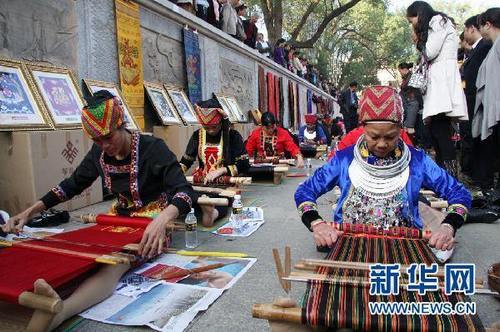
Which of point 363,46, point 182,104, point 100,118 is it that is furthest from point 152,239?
point 363,46

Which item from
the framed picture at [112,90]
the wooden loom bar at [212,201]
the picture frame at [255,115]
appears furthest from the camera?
the picture frame at [255,115]

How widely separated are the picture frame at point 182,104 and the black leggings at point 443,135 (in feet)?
13.9

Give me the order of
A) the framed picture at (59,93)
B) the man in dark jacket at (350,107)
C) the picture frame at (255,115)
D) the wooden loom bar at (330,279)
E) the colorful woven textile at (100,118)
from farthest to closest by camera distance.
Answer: the picture frame at (255,115)
the man in dark jacket at (350,107)
the framed picture at (59,93)
the colorful woven textile at (100,118)
the wooden loom bar at (330,279)

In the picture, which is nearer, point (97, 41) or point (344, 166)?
point (344, 166)

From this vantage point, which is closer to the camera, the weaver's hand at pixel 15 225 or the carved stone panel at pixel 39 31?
the weaver's hand at pixel 15 225

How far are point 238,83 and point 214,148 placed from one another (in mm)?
7497

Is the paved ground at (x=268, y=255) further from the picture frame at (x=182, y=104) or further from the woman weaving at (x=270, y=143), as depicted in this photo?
the picture frame at (x=182, y=104)

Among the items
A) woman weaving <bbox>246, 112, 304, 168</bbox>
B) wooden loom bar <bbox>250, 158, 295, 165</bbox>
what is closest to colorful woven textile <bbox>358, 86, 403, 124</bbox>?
wooden loom bar <bbox>250, 158, 295, 165</bbox>

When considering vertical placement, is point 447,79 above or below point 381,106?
above

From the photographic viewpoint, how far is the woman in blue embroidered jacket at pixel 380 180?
7.61 feet

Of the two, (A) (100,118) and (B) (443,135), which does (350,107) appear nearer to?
(B) (443,135)

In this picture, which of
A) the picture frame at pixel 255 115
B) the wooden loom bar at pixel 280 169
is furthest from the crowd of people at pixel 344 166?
the picture frame at pixel 255 115

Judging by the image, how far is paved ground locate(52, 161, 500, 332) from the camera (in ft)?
6.84

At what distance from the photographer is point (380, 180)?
98.7 inches
